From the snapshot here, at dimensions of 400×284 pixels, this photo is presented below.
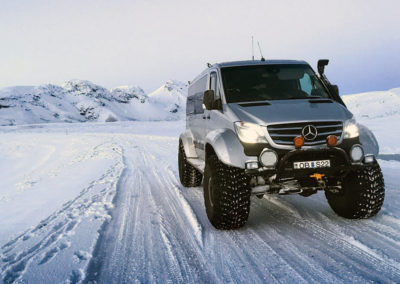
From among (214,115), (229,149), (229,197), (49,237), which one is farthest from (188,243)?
(214,115)

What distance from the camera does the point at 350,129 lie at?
444 cm

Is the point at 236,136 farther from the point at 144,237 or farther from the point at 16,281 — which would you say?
the point at 16,281

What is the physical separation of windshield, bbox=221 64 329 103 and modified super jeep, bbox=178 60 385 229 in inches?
0.6

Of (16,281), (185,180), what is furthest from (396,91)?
(16,281)

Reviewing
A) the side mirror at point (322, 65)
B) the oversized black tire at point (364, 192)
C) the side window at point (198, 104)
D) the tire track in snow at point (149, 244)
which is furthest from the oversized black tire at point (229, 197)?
the side mirror at point (322, 65)

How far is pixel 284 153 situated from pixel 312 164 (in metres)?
0.37

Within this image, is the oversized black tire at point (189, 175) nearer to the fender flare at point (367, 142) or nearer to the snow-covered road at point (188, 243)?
the snow-covered road at point (188, 243)

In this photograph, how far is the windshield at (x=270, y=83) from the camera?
5164 millimetres

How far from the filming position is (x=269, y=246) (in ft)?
13.2

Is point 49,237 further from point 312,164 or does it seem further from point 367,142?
point 367,142

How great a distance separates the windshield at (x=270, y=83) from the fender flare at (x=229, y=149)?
759 millimetres

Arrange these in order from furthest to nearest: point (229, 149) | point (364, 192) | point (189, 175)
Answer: point (189, 175), point (364, 192), point (229, 149)

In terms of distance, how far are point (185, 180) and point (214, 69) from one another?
2.87 metres

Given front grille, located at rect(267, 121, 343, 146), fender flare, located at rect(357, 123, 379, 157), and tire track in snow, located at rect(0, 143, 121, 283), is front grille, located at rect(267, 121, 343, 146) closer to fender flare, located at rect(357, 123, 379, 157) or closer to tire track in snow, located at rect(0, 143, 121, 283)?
fender flare, located at rect(357, 123, 379, 157)
